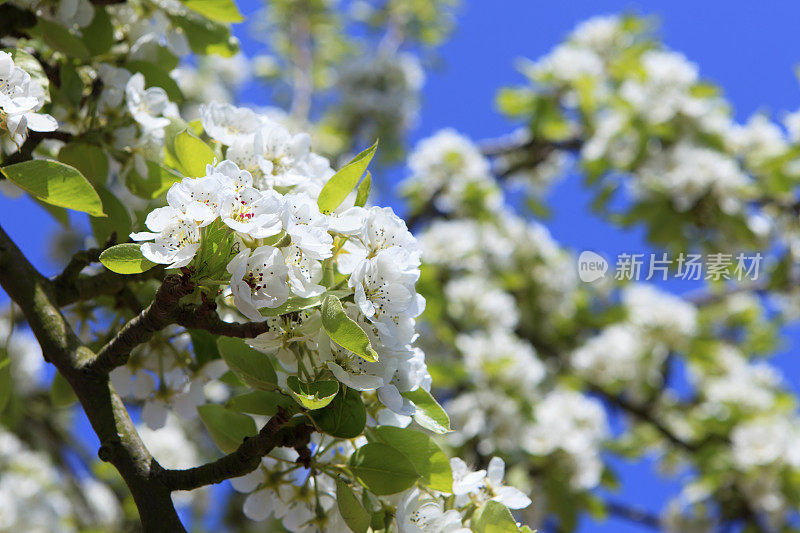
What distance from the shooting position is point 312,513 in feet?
3.28

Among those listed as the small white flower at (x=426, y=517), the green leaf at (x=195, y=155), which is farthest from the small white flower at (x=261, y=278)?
the small white flower at (x=426, y=517)

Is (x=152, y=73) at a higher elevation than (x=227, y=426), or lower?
higher

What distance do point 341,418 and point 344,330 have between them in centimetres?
13

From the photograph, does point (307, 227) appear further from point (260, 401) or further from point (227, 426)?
point (227, 426)

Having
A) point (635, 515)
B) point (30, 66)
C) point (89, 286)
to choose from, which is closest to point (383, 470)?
point (89, 286)

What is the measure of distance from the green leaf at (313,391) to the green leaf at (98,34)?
79cm

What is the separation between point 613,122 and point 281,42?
2.80 m

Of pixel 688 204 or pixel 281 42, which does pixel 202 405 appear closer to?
pixel 688 204

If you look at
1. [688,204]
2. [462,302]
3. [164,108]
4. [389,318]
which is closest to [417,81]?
[462,302]

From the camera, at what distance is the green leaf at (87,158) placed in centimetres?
115

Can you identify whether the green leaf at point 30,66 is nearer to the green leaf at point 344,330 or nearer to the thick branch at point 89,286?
the thick branch at point 89,286

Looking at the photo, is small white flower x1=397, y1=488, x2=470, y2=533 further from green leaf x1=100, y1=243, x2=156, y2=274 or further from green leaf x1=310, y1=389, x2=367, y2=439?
green leaf x1=100, y1=243, x2=156, y2=274

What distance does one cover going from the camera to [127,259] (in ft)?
2.61

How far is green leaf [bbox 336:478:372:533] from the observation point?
878 mm
